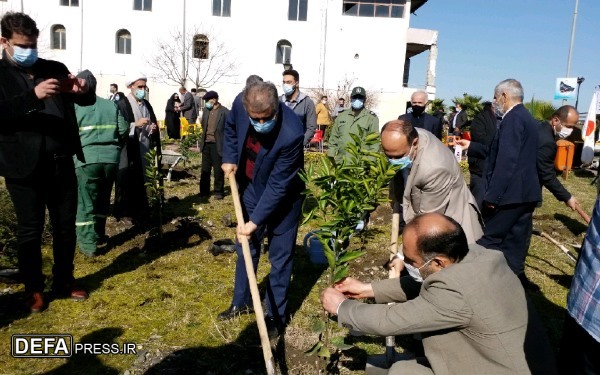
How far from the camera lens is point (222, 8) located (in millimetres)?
30031

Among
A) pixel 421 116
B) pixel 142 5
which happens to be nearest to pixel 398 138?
pixel 421 116

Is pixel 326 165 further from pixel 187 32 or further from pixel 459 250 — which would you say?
pixel 187 32

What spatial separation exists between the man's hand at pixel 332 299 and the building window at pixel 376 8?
2937 cm

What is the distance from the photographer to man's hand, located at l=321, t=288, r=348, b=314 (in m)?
2.74

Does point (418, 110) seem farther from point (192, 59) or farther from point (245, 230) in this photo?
point (192, 59)

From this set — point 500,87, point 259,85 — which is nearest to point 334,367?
point 259,85

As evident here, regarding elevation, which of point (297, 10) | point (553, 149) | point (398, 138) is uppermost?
point (297, 10)

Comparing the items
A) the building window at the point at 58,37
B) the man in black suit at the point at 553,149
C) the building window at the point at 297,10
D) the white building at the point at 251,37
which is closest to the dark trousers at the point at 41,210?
the man in black suit at the point at 553,149

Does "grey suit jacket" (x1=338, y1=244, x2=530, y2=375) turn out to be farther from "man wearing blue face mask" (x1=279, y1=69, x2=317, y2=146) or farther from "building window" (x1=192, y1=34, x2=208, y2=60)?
"building window" (x1=192, y1=34, x2=208, y2=60)

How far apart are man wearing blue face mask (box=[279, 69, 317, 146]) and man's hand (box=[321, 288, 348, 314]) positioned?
3.98m

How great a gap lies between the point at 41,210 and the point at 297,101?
12.9 feet

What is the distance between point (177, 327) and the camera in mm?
4098

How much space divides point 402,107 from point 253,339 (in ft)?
91.7

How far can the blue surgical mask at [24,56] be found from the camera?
3590mm
